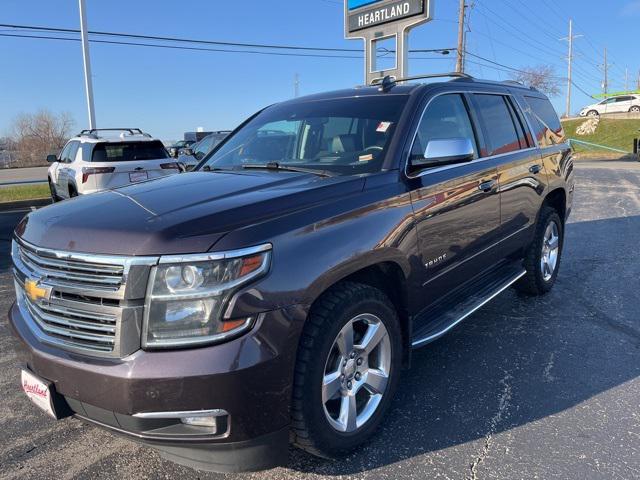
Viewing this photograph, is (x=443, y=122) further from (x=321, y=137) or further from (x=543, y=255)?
(x=543, y=255)

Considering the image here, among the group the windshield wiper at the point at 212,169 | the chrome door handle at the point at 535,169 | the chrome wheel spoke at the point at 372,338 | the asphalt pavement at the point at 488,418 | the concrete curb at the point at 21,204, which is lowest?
the concrete curb at the point at 21,204

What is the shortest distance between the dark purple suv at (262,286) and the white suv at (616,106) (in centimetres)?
4821

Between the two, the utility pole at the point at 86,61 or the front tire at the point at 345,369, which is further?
the utility pole at the point at 86,61

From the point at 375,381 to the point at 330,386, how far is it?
16.0 inches

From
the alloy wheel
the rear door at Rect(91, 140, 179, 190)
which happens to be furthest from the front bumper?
the rear door at Rect(91, 140, 179, 190)

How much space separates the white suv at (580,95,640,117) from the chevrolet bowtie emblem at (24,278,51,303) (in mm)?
50076

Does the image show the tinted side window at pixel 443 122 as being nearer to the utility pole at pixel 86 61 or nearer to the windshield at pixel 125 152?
the windshield at pixel 125 152

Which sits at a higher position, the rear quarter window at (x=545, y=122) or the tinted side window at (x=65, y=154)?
the rear quarter window at (x=545, y=122)

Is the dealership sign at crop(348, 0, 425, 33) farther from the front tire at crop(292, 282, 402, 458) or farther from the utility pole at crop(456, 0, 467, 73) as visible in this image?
the utility pole at crop(456, 0, 467, 73)

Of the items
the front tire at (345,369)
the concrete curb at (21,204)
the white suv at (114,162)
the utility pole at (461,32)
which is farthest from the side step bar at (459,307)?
the utility pole at (461,32)

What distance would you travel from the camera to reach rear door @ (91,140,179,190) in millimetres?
10070

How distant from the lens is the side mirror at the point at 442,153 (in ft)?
→ 10.1

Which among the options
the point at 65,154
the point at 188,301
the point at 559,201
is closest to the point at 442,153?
the point at 188,301

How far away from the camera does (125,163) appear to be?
10.2m
